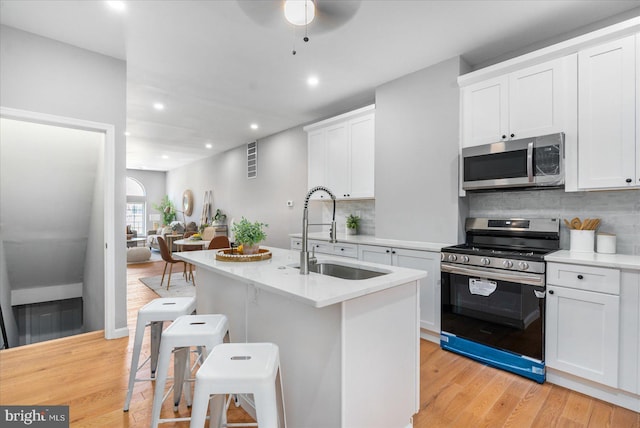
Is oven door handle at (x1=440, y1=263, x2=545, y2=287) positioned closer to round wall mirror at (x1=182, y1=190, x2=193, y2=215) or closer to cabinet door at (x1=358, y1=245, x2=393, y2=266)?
cabinet door at (x1=358, y1=245, x2=393, y2=266)

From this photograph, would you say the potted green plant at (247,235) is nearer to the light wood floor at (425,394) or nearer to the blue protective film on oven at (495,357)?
the light wood floor at (425,394)

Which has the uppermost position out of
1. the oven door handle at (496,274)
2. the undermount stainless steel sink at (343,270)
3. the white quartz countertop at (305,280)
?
the white quartz countertop at (305,280)

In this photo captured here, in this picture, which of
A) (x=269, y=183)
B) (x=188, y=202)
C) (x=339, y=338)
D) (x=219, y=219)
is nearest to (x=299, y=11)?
(x=339, y=338)

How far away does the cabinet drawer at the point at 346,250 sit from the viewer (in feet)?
11.5

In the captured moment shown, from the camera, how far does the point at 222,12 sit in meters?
2.32

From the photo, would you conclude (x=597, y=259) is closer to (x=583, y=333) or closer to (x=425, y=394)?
(x=583, y=333)

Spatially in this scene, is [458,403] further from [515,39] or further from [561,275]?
[515,39]

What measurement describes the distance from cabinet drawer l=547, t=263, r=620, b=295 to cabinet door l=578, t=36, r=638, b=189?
65cm

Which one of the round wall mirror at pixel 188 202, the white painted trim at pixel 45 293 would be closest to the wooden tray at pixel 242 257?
the white painted trim at pixel 45 293

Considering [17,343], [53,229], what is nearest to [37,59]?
[53,229]

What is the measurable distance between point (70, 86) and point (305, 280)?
3.05m

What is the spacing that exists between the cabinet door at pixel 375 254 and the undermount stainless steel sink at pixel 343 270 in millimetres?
1177

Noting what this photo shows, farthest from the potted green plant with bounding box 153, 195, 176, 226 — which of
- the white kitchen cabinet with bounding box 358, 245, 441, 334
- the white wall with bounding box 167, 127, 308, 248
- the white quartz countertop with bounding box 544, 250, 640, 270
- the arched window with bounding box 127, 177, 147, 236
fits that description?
the white quartz countertop with bounding box 544, 250, 640, 270

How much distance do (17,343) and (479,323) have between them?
6123mm
